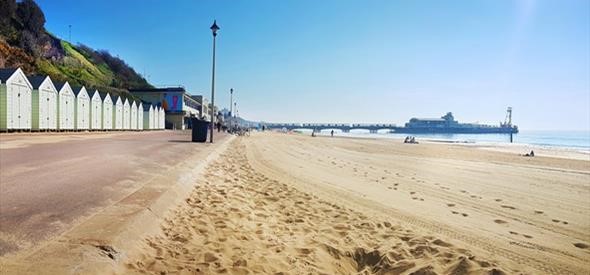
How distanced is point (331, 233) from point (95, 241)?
3.14 m

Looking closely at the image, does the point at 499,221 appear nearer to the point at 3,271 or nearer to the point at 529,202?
the point at 529,202

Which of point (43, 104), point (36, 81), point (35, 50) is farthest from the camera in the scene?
point (35, 50)

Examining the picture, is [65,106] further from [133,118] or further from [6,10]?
[6,10]

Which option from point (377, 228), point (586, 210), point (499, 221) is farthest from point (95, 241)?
point (586, 210)

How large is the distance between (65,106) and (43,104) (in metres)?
3.65

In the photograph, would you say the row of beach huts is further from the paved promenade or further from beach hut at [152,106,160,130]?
the paved promenade

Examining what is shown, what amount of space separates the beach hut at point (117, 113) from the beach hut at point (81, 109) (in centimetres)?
741

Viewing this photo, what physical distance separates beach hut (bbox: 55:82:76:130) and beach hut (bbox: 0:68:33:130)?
3.49 meters

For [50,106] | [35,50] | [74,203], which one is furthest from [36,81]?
[35,50]

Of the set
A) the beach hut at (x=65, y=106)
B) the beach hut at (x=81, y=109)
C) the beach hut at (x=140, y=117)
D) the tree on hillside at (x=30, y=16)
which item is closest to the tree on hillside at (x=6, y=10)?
the tree on hillside at (x=30, y=16)

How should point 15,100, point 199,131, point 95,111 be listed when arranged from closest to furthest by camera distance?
point 199,131
point 15,100
point 95,111

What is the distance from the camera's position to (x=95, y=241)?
10.6ft

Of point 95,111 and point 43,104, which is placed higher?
point 43,104

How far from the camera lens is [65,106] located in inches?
1254
